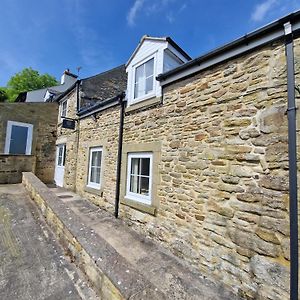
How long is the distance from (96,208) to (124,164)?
2.53m

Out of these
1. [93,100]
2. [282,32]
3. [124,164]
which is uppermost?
[93,100]

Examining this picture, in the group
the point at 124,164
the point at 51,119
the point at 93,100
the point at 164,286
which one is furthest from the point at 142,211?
the point at 51,119

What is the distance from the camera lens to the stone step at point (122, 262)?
7.25 ft

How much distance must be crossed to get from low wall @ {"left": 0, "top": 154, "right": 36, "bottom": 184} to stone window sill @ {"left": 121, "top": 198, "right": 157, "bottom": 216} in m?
7.21

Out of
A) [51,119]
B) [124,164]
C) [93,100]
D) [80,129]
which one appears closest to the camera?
[124,164]

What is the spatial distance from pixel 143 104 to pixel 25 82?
92.7 feet

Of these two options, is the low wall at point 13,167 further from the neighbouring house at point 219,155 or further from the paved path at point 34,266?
the neighbouring house at point 219,155

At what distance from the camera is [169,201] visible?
16.6 ft

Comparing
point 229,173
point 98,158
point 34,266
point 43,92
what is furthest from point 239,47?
point 43,92

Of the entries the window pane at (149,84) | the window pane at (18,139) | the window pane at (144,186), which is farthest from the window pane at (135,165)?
the window pane at (18,139)

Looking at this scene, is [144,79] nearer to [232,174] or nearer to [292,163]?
[232,174]

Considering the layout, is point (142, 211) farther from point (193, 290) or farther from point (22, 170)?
point (22, 170)

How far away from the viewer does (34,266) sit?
3301mm

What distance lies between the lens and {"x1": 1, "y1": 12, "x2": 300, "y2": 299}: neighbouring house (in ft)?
10.5
